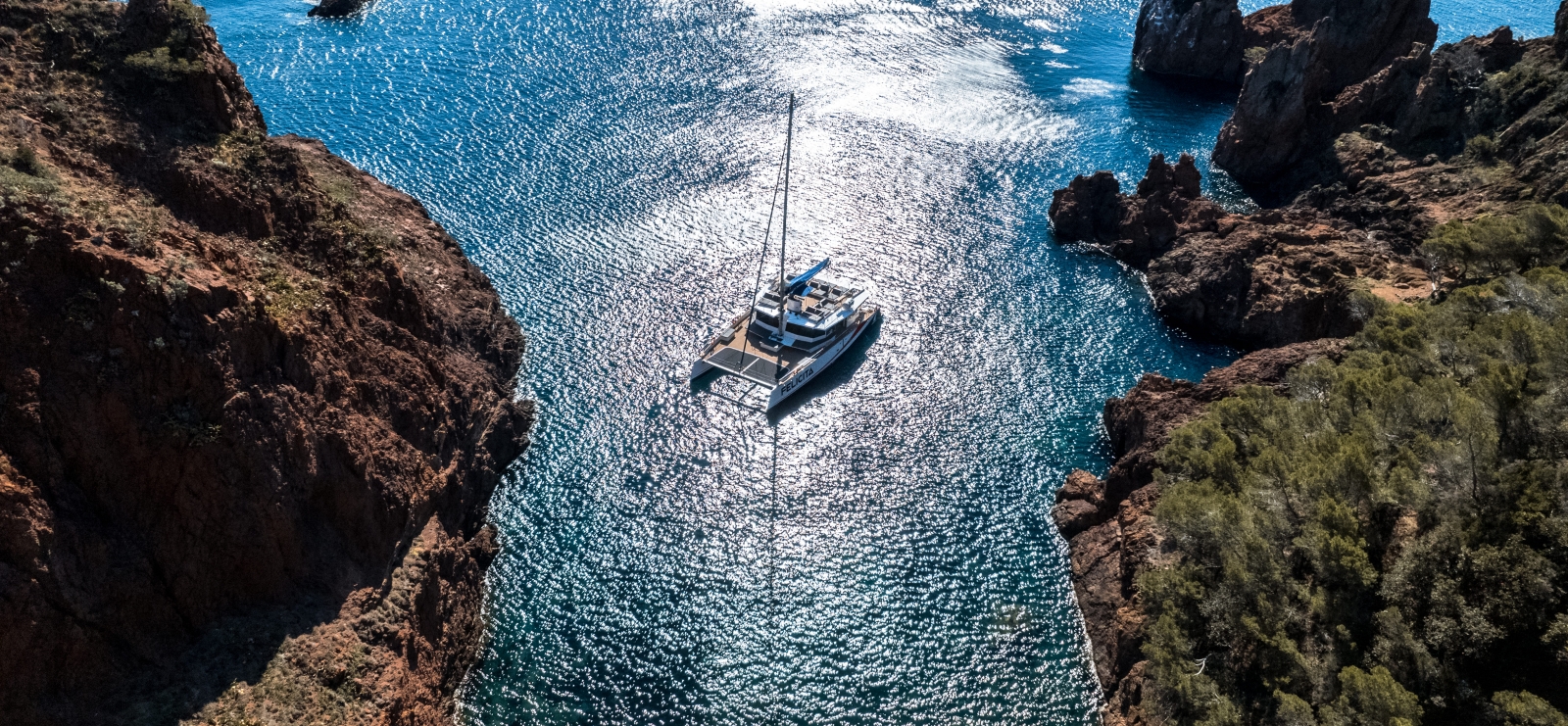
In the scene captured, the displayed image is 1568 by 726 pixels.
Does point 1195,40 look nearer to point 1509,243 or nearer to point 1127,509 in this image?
point 1509,243

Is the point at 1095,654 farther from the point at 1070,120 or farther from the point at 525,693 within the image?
the point at 1070,120

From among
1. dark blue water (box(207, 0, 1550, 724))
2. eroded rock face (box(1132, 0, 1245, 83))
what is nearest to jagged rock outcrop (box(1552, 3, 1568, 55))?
dark blue water (box(207, 0, 1550, 724))

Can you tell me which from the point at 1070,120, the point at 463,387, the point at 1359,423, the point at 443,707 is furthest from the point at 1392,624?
the point at 1070,120

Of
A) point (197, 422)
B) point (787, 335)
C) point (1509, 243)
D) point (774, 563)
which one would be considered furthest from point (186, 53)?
point (1509, 243)

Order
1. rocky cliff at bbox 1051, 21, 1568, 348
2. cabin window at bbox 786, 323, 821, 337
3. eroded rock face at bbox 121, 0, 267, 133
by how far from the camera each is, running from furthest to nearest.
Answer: rocky cliff at bbox 1051, 21, 1568, 348 < cabin window at bbox 786, 323, 821, 337 < eroded rock face at bbox 121, 0, 267, 133

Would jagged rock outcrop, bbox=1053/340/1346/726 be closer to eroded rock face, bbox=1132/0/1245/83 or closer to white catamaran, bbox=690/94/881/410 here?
white catamaran, bbox=690/94/881/410
